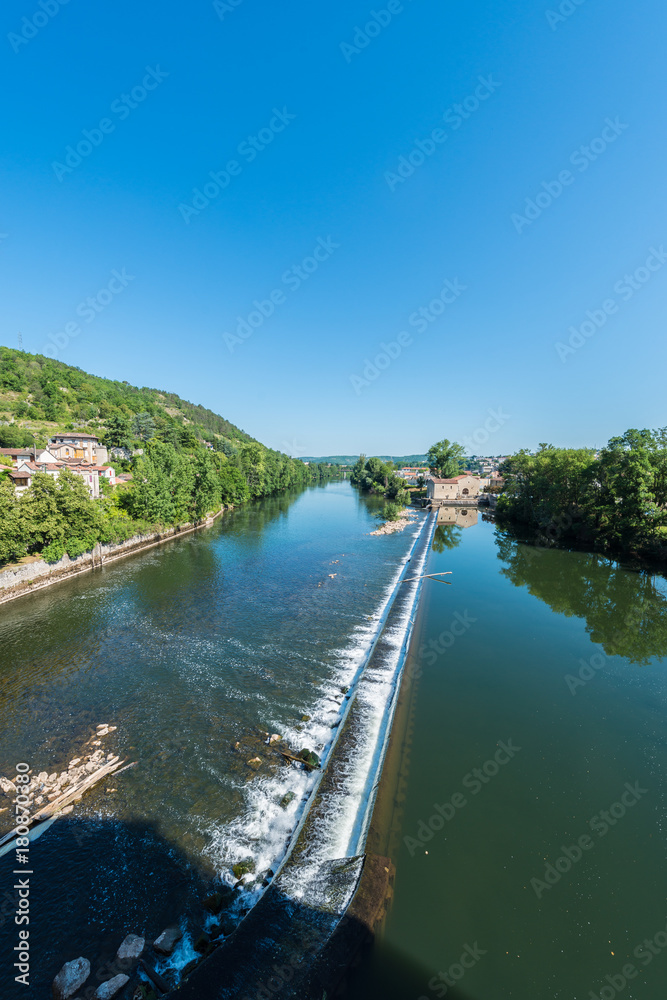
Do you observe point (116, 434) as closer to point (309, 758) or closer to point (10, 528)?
point (10, 528)

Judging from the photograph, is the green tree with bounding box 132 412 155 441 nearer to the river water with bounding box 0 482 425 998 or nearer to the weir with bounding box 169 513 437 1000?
the river water with bounding box 0 482 425 998

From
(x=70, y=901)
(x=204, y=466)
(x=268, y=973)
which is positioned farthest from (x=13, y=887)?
(x=204, y=466)

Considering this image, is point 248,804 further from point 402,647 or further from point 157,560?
point 157,560

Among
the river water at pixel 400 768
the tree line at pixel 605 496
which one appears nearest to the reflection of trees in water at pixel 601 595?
the river water at pixel 400 768

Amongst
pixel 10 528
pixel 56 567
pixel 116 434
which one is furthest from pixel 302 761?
pixel 116 434

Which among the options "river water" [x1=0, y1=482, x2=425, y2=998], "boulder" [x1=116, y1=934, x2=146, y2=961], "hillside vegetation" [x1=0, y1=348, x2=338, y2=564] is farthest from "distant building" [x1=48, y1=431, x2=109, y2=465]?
"boulder" [x1=116, y1=934, x2=146, y2=961]

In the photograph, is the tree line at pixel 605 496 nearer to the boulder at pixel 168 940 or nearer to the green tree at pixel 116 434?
the boulder at pixel 168 940
